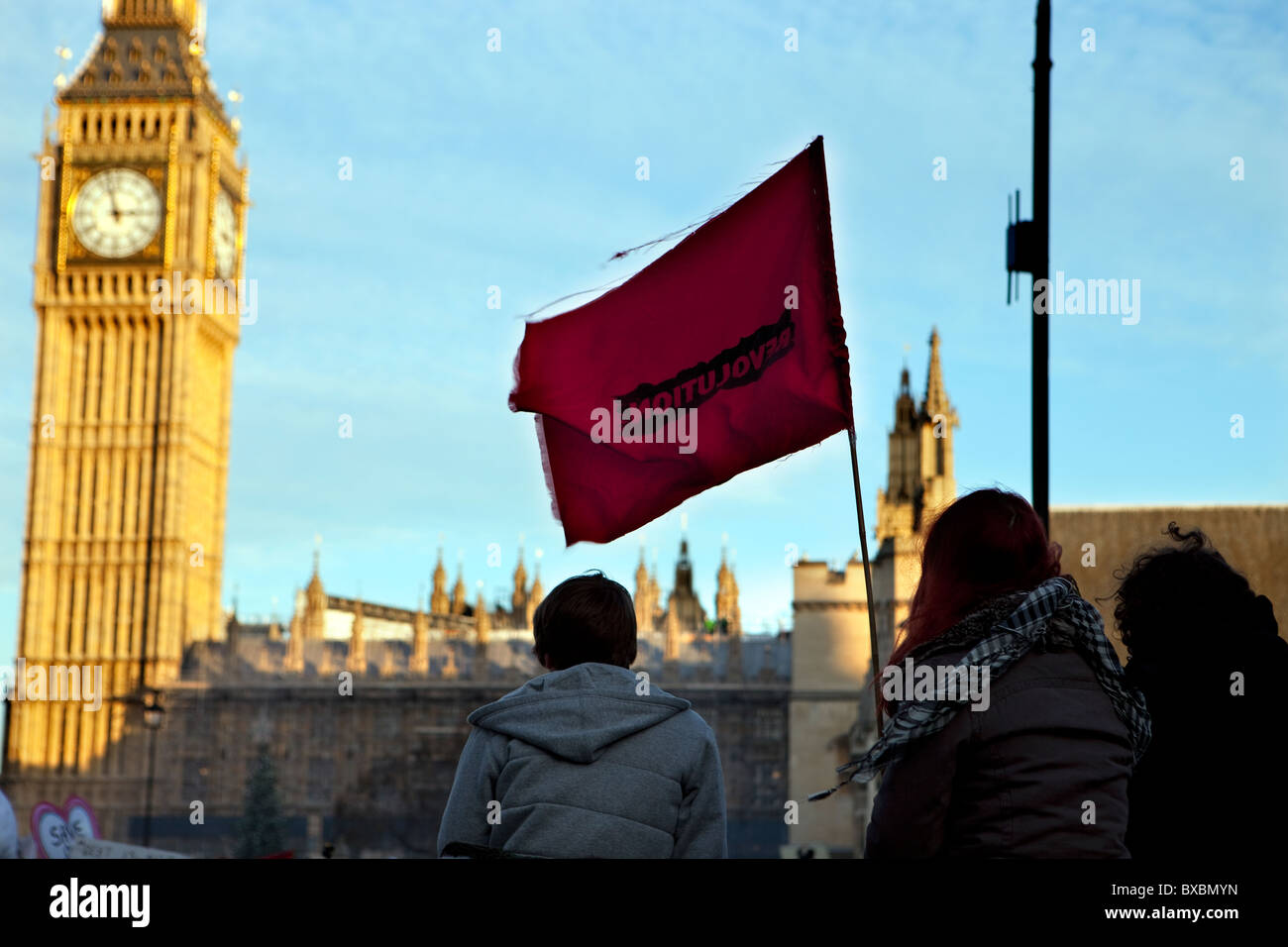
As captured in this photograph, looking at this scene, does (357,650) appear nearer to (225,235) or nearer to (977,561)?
(225,235)

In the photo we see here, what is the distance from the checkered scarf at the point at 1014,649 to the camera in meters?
3.26

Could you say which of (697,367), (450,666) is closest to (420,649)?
(450,666)

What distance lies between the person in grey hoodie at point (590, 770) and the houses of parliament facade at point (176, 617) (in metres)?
48.2

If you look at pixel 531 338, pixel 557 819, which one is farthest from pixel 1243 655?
pixel 531 338

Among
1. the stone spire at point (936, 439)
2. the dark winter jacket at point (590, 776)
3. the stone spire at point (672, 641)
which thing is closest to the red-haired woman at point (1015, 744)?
the dark winter jacket at point (590, 776)

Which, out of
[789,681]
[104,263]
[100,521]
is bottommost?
[789,681]

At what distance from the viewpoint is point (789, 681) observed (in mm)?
53875

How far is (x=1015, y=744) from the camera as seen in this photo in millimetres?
3254

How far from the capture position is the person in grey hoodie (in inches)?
152

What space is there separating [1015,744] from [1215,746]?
62 centimetres

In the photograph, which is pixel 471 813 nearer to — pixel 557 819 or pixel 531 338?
pixel 557 819

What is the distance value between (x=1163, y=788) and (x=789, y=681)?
50744mm
